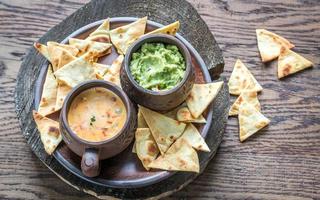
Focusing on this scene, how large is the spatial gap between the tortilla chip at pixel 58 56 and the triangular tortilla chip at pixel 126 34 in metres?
0.19

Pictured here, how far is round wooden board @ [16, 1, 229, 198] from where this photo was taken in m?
2.25

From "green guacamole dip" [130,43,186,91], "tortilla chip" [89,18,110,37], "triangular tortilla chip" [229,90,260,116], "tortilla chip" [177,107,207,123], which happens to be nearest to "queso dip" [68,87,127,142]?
"green guacamole dip" [130,43,186,91]

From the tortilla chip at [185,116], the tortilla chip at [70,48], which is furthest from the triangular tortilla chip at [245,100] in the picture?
the tortilla chip at [70,48]

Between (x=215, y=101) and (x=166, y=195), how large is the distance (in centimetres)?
44

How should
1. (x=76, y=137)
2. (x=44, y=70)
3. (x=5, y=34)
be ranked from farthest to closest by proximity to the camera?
(x=5, y=34), (x=44, y=70), (x=76, y=137)

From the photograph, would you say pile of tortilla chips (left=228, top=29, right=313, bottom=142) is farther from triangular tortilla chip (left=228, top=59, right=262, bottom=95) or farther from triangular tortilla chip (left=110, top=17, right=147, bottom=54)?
triangular tortilla chip (left=110, top=17, right=147, bottom=54)

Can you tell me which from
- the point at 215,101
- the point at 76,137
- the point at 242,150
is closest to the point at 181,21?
the point at 215,101

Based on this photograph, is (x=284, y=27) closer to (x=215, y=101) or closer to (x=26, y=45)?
(x=215, y=101)

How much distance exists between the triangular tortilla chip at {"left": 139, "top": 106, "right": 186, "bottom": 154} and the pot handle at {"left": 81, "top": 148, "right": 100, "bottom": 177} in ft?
0.85

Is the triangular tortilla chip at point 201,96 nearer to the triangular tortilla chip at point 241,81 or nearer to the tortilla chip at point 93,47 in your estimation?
the triangular tortilla chip at point 241,81

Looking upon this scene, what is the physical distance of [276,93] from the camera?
2.57 meters

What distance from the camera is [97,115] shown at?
2.08 metres

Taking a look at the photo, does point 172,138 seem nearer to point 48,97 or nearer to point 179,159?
point 179,159

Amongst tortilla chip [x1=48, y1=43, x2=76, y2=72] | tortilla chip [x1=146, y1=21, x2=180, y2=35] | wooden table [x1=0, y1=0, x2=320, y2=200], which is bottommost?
wooden table [x1=0, y1=0, x2=320, y2=200]
